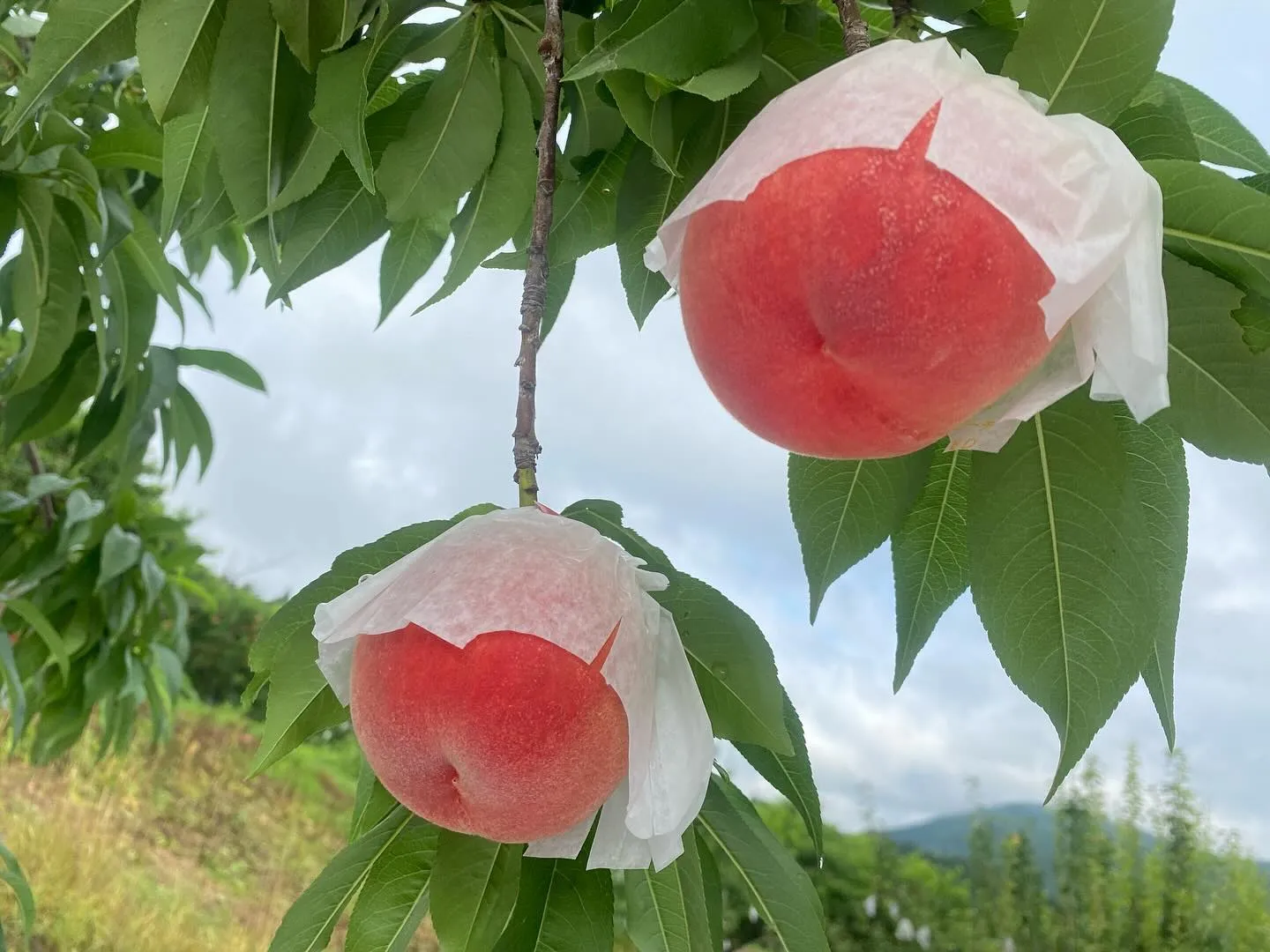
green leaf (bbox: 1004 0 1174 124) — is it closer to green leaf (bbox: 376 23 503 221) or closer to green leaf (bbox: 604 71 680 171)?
green leaf (bbox: 604 71 680 171)

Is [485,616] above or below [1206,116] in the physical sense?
below

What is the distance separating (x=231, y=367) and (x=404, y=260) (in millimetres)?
948

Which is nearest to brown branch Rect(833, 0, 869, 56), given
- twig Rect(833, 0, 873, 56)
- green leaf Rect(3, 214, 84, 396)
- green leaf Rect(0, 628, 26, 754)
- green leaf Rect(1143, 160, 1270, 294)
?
twig Rect(833, 0, 873, 56)

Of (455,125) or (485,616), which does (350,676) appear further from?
(455,125)

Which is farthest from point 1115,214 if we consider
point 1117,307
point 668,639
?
point 668,639

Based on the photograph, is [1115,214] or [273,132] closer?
[1115,214]

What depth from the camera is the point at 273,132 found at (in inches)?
22.6

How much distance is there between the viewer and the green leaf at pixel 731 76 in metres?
0.40

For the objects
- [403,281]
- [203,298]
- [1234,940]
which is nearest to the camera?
[403,281]

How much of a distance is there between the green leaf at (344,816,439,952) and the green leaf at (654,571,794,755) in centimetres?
17

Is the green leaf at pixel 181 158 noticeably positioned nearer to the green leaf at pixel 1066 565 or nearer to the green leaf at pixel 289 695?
the green leaf at pixel 289 695

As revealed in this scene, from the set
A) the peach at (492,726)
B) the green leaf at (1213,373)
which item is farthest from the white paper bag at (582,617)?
the green leaf at (1213,373)

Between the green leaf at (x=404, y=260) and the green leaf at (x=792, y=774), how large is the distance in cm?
38

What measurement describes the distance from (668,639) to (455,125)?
32 centimetres
